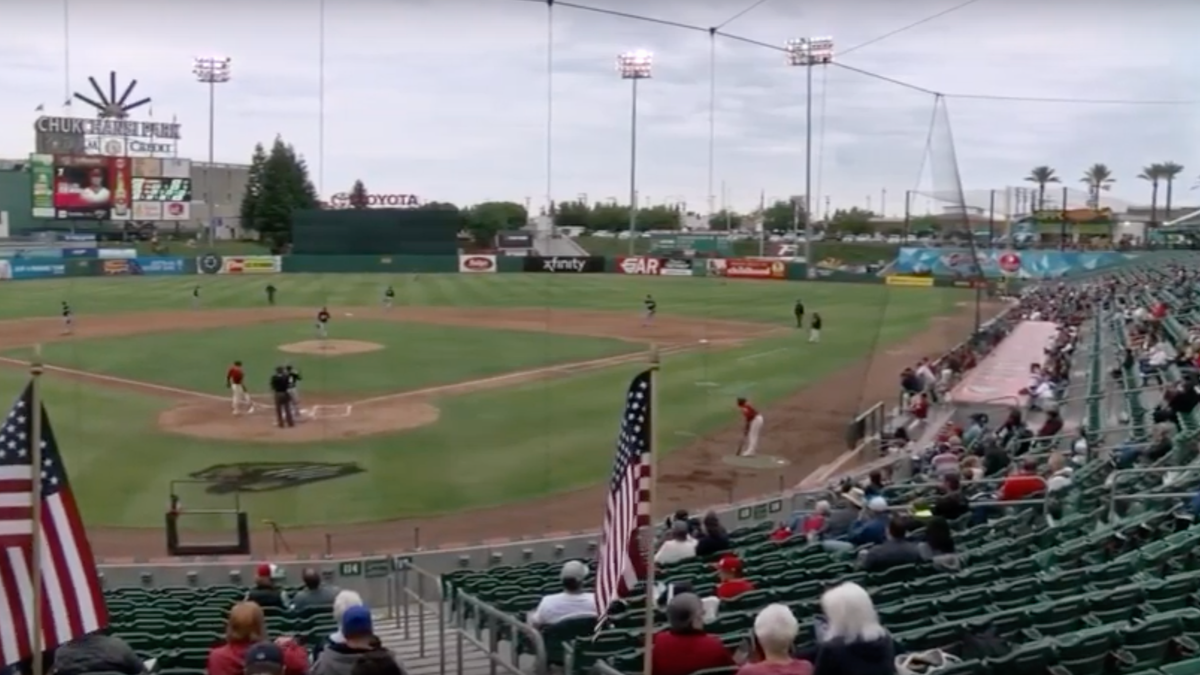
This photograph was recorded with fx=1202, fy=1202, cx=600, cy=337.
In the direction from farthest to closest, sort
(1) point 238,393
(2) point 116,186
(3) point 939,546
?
(2) point 116,186
(1) point 238,393
(3) point 939,546

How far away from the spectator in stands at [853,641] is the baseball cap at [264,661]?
6.87 feet

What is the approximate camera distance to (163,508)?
691 inches

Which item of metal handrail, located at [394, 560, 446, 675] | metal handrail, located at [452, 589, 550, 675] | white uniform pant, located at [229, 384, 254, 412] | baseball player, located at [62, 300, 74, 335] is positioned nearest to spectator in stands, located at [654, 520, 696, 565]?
metal handrail, located at [452, 589, 550, 675]

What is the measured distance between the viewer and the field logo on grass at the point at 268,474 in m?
18.7

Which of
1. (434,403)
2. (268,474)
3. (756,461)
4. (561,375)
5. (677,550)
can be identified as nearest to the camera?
(677,550)

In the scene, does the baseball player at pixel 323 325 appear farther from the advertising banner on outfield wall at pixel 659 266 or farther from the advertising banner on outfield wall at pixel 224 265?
the advertising banner on outfield wall at pixel 659 266

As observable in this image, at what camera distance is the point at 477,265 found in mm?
51094

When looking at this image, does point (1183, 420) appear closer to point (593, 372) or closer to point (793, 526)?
point (793, 526)

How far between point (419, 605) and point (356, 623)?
5214 millimetres

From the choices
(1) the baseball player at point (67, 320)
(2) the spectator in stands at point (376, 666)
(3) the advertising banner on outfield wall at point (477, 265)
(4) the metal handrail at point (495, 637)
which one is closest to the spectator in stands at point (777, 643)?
(2) the spectator in stands at point (376, 666)

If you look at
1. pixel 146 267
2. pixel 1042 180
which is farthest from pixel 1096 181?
pixel 146 267

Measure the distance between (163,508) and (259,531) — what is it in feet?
5.54

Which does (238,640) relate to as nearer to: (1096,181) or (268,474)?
(268,474)

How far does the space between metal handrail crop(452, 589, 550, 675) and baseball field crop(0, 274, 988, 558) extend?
22.6ft
